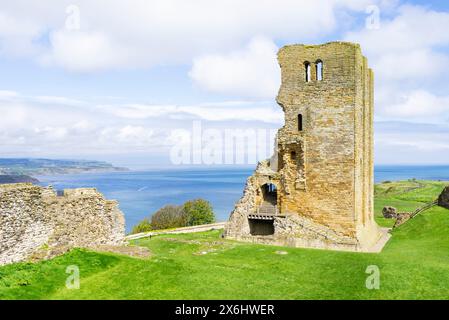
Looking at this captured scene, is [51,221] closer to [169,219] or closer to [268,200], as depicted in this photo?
[268,200]

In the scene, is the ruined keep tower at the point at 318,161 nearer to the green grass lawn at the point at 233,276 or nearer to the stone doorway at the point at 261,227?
the stone doorway at the point at 261,227

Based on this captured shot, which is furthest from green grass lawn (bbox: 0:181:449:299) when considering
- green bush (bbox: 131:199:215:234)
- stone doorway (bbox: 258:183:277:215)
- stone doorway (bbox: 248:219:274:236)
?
green bush (bbox: 131:199:215:234)

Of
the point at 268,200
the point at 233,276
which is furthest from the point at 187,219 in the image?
the point at 233,276

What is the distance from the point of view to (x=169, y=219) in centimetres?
5650

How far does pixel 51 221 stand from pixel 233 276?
659cm

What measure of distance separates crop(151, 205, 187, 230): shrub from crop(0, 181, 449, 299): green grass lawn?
3318 cm

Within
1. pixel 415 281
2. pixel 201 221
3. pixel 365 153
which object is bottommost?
pixel 201 221

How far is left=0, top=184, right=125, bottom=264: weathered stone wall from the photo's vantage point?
14.1 metres

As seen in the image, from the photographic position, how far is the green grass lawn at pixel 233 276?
41.9ft

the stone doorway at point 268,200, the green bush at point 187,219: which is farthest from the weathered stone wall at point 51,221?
the green bush at point 187,219

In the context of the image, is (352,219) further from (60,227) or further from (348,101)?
(60,227)
